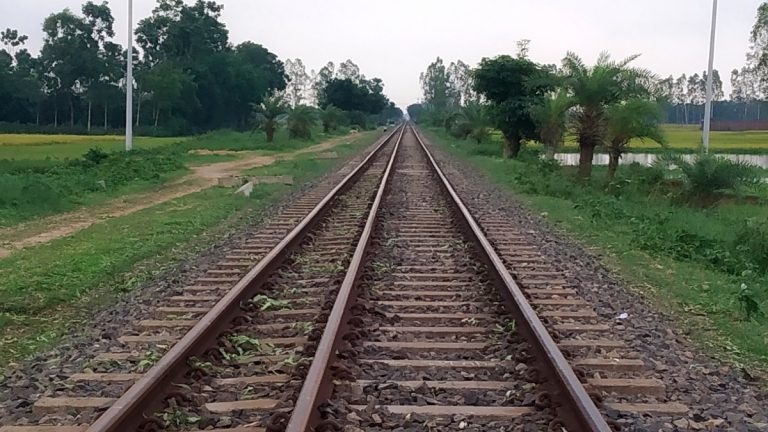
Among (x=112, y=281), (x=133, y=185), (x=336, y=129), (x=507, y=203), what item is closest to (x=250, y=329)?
(x=112, y=281)

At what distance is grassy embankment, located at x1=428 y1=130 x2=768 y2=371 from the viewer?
6.97 metres

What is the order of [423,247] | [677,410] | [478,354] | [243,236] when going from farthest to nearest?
[243,236] → [423,247] → [478,354] → [677,410]

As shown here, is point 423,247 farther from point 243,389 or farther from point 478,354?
point 243,389

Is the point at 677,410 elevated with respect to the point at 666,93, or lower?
lower

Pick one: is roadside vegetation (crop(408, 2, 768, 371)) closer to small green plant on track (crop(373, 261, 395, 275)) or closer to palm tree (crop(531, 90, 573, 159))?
palm tree (crop(531, 90, 573, 159))

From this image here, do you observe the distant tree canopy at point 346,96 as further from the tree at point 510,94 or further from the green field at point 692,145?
the tree at point 510,94

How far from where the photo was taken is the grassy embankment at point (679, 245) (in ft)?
22.9

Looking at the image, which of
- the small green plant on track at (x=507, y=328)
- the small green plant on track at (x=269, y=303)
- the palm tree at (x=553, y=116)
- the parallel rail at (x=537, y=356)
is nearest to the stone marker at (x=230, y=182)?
the palm tree at (x=553, y=116)

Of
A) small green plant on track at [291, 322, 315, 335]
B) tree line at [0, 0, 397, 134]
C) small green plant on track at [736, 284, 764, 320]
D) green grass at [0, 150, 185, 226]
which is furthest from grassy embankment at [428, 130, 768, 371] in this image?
tree line at [0, 0, 397, 134]

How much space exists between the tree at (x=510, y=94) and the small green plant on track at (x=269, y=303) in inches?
1006

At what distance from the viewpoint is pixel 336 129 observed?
248 ft

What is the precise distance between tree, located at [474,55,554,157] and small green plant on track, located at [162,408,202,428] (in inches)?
1110

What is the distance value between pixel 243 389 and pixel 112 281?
416 cm

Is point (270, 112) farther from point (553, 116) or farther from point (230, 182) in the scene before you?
point (230, 182)
